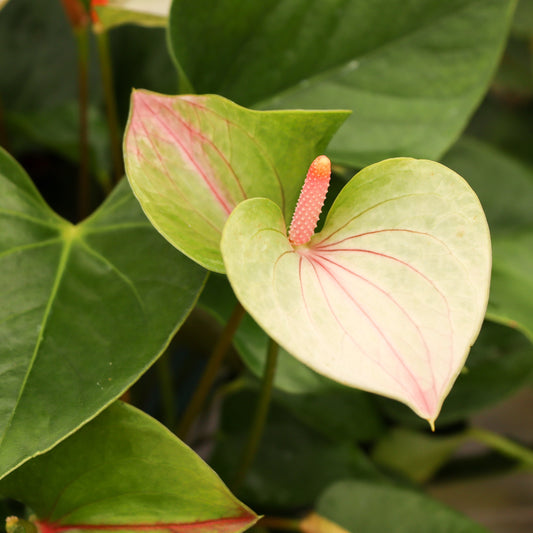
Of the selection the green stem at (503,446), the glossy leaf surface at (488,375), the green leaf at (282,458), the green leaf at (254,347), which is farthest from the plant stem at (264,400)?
the green stem at (503,446)

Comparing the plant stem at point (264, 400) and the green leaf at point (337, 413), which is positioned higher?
the plant stem at point (264, 400)

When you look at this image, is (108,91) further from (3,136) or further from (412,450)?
(412,450)

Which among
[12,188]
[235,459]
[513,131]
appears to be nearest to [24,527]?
[12,188]

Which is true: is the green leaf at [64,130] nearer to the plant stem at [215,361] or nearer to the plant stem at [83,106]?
the plant stem at [83,106]

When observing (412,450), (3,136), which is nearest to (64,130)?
(3,136)

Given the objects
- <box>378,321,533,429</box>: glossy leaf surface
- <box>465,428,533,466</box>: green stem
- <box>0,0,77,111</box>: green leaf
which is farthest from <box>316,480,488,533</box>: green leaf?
<box>0,0,77,111</box>: green leaf

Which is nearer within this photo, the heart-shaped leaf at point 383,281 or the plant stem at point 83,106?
the heart-shaped leaf at point 383,281

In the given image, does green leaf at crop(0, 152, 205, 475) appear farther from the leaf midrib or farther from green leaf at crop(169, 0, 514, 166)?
green leaf at crop(169, 0, 514, 166)
